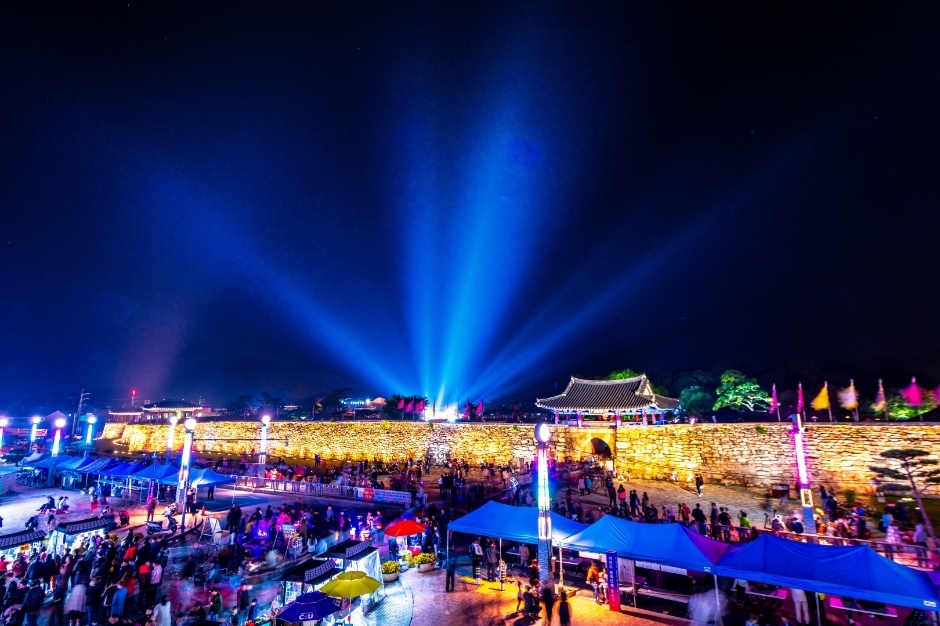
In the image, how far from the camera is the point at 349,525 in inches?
811

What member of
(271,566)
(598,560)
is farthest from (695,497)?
(271,566)

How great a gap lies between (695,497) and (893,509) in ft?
29.4

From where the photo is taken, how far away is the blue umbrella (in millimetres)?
9117

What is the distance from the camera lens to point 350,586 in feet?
33.8

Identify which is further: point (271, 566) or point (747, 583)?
point (271, 566)

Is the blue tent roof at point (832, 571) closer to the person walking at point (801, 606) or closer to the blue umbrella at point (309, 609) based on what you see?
the person walking at point (801, 606)

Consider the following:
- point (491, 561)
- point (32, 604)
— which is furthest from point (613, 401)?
point (32, 604)

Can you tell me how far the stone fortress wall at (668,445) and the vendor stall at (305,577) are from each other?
60.3ft

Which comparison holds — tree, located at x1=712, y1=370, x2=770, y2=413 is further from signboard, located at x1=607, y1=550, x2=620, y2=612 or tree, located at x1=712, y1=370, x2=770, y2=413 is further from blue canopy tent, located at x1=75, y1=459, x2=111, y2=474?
blue canopy tent, located at x1=75, y1=459, x2=111, y2=474

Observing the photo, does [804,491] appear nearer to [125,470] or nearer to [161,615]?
[161,615]

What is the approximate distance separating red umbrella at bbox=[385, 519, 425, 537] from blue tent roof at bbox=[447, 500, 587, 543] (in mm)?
1333

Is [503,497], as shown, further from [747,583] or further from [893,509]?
[893,509]

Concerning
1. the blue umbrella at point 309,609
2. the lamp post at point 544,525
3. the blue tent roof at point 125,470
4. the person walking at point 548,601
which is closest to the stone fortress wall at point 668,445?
the blue tent roof at point 125,470

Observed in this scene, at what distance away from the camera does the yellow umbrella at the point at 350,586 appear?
398 inches
